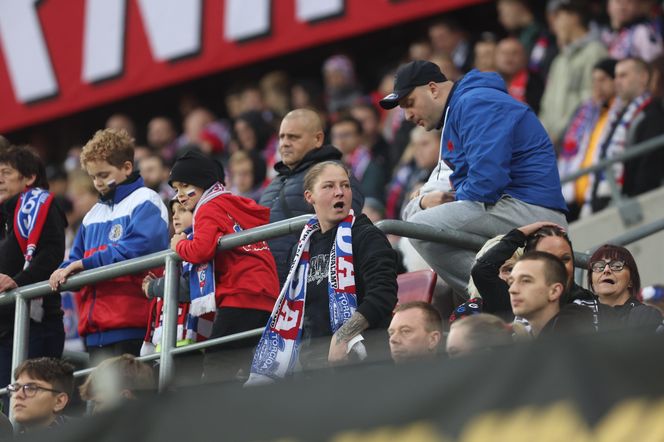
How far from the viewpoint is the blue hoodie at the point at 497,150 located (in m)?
6.86

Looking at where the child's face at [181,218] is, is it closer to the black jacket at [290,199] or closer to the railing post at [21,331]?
the black jacket at [290,199]

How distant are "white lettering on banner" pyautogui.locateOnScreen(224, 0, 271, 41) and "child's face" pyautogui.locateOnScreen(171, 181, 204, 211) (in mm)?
7500

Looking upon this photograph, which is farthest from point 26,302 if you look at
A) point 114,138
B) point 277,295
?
point 277,295

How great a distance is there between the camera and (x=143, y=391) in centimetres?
534

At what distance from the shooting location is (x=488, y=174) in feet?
22.5

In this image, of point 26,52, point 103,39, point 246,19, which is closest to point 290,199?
point 246,19

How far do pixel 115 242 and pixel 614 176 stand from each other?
13.4ft

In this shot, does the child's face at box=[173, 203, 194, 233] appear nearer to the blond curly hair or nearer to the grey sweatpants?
the blond curly hair

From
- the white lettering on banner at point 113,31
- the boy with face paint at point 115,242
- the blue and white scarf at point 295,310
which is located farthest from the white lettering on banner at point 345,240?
the white lettering on banner at point 113,31

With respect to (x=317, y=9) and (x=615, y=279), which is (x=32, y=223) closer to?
(x=615, y=279)

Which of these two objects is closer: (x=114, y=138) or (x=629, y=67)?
(x=114, y=138)

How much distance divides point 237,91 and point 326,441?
1217 cm

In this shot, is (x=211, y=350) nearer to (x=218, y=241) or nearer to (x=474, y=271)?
(x=218, y=241)

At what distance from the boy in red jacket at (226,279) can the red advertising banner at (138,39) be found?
6.51 m
